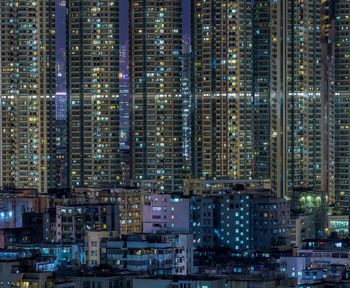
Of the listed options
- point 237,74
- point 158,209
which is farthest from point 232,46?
point 158,209

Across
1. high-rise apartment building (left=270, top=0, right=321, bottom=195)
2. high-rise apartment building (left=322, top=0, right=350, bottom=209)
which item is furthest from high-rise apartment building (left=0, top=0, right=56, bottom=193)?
high-rise apartment building (left=322, top=0, right=350, bottom=209)

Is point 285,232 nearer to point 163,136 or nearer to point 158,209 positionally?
point 158,209

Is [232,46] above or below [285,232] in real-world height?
above

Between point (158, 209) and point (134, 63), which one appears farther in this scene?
point (134, 63)

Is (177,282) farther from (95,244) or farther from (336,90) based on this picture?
(336,90)

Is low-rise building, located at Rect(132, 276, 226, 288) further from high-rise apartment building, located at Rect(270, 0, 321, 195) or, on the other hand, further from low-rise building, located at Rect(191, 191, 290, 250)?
high-rise apartment building, located at Rect(270, 0, 321, 195)
